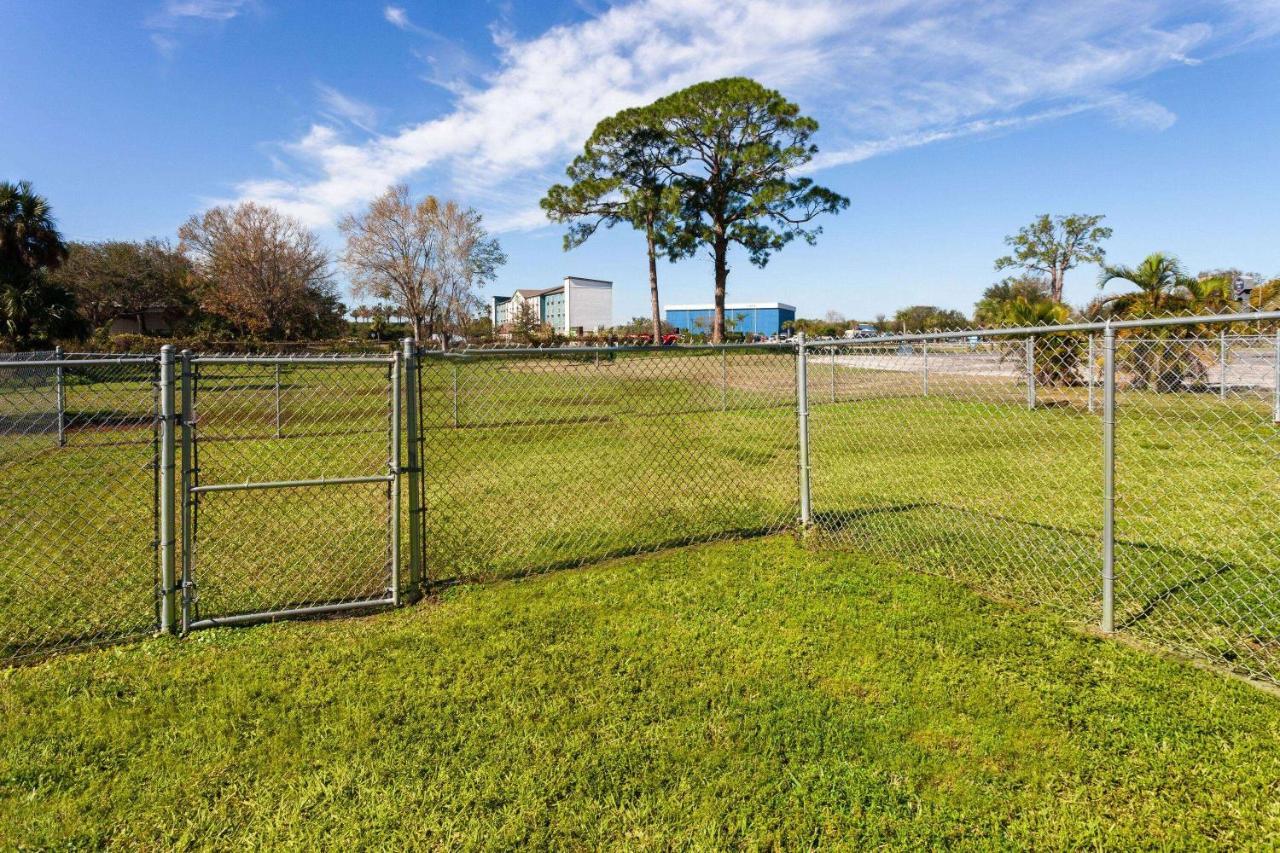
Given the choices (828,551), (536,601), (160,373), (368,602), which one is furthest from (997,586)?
(160,373)

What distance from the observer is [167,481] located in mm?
3336

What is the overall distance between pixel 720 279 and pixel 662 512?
102 ft

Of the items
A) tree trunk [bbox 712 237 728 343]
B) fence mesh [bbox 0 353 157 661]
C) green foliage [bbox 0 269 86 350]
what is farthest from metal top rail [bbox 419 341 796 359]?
tree trunk [bbox 712 237 728 343]

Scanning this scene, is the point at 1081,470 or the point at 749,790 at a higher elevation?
the point at 1081,470

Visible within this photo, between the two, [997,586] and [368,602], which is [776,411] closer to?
[997,586]

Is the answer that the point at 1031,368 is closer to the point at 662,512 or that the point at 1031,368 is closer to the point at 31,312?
the point at 662,512

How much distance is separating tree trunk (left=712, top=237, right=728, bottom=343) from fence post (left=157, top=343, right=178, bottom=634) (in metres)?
31.8

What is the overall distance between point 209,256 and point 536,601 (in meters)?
46.2

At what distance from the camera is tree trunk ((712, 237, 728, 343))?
34438 mm

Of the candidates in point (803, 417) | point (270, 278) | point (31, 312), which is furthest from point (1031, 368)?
point (270, 278)

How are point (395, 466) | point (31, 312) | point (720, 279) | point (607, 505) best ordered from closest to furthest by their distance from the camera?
1. point (395, 466)
2. point (607, 505)
3. point (31, 312)
4. point (720, 279)

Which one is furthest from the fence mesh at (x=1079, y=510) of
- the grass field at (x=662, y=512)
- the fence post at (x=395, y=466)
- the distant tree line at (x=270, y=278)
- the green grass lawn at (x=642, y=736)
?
the distant tree line at (x=270, y=278)

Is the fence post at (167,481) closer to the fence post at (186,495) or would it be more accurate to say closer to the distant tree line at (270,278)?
the fence post at (186,495)

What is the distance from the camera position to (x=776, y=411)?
13.2 m
